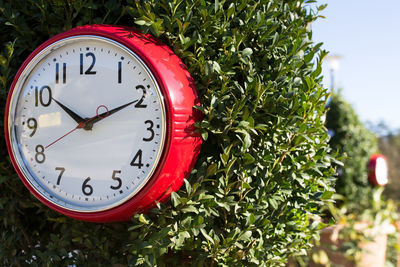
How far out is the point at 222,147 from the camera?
2.21m

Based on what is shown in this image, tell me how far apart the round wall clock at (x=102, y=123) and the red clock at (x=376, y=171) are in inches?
250

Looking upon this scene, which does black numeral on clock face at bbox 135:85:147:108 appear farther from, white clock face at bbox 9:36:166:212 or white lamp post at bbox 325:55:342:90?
white lamp post at bbox 325:55:342:90

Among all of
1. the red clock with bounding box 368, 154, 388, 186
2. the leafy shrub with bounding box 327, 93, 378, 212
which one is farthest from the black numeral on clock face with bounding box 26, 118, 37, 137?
the red clock with bounding box 368, 154, 388, 186

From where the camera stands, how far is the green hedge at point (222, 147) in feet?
7.18

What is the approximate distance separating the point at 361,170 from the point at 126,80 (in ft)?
22.6

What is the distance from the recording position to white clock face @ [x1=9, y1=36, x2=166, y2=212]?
2.10 m

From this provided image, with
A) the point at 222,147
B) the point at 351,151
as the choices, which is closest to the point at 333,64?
the point at 351,151

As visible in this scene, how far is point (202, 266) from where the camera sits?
2262 mm

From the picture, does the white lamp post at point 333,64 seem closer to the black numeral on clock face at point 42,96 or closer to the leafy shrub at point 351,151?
the leafy shrub at point 351,151

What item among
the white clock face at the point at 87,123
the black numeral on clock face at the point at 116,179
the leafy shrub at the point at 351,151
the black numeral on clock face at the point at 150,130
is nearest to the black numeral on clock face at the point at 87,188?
the white clock face at the point at 87,123

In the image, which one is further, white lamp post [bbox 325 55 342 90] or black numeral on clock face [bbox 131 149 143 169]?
white lamp post [bbox 325 55 342 90]

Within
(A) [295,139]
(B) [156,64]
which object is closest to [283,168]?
(A) [295,139]

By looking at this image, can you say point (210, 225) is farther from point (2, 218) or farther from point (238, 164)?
point (2, 218)

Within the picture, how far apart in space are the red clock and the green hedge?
18.1 feet
